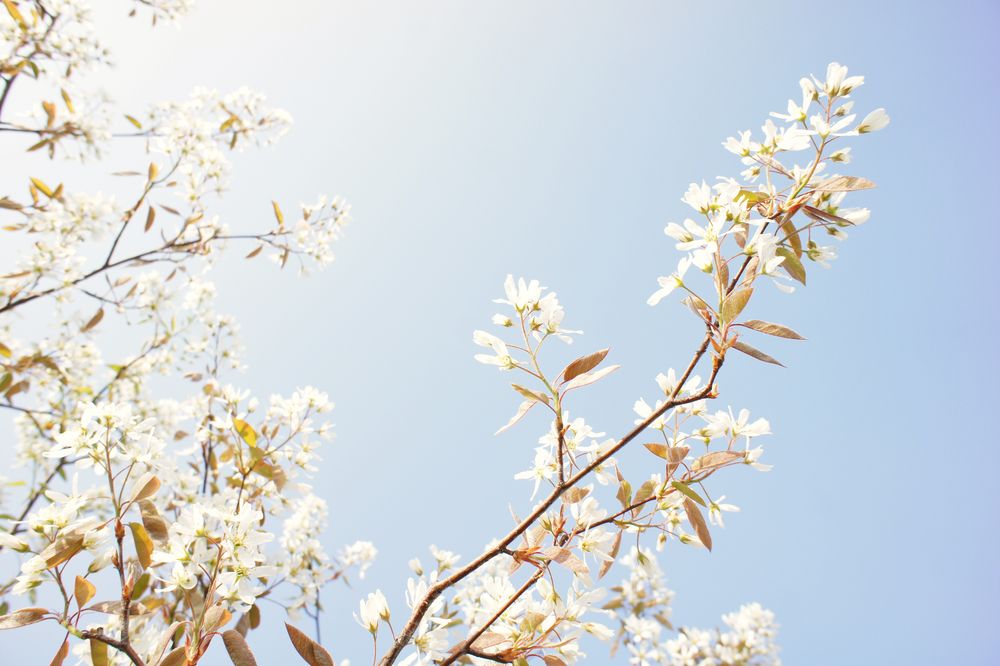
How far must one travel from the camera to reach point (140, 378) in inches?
139

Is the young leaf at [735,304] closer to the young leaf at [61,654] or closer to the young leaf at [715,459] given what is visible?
the young leaf at [715,459]

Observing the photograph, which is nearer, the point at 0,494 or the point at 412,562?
the point at 412,562

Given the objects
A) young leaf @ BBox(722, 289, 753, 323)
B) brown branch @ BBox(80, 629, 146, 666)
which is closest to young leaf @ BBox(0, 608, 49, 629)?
brown branch @ BBox(80, 629, 146, 666)

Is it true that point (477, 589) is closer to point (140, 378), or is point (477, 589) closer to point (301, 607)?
point (301, 607)

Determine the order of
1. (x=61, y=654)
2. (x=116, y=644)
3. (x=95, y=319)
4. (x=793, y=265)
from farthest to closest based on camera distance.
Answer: (x=95, y=319) → (x=793, y=265) → (x=61, y=654) → (x=116, y=644)

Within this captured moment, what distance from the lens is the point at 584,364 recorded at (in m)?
1.00

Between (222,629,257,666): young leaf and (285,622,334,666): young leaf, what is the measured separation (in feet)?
0.24

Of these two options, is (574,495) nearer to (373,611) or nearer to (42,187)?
(373,611)

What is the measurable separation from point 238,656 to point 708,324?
3.43 ft

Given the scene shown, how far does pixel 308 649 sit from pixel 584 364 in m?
0.73

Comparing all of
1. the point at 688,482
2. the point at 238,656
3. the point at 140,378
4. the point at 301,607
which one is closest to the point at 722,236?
the point at 688,482

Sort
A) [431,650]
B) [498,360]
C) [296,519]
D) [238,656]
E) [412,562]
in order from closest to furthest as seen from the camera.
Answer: [238,656]
[431,650]
[498,360]
[412,562]
[296,519]

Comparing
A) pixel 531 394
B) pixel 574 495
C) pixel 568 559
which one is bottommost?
pixel 568 559

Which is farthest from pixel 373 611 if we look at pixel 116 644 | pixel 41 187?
pixel 41 187
